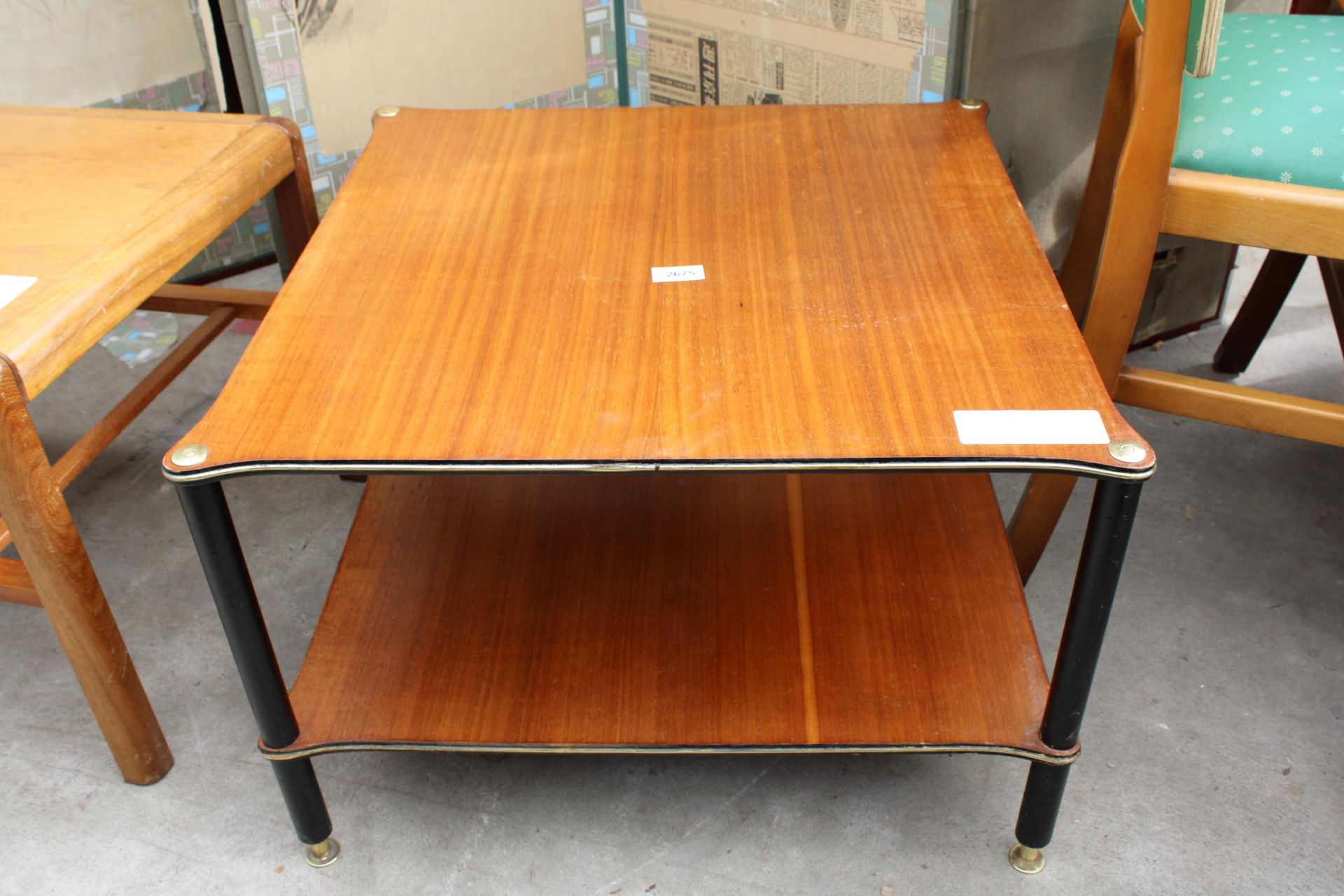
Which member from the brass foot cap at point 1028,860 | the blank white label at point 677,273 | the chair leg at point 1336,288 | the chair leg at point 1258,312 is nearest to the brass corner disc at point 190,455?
the blank white label at point 677,273

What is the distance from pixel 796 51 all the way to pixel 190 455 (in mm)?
1150

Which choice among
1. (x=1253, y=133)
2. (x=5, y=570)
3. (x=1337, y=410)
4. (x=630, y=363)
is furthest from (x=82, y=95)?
(x=1337, y=410)

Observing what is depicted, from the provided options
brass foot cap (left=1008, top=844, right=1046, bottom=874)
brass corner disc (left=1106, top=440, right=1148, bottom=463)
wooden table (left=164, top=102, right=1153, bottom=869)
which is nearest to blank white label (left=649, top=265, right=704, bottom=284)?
wooden table (left=164, top=102, right=1153, bottom=869)

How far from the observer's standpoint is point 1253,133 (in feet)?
3.49

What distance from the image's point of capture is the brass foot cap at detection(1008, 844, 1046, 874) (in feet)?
3.47

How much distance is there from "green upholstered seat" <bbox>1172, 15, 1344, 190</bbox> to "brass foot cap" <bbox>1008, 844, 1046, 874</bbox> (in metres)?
0.66

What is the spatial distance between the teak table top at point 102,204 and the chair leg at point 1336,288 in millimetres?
1277

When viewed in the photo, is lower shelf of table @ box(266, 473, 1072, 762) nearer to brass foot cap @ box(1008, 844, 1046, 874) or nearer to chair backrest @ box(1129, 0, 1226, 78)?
brass foot cap @ box(1008, 844, 1046, 874)

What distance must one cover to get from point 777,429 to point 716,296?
0.68 feet

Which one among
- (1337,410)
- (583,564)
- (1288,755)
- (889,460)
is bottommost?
(1288,755)

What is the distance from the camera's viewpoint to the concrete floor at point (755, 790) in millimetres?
1069

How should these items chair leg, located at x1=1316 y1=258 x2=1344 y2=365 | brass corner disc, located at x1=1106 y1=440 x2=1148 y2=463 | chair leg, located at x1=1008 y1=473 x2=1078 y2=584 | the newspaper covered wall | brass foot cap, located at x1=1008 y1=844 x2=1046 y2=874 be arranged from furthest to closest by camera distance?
1. the newspaper covered wall
2. chair leg, located at x1=1316 y1=258 x2=1344 y2=365
3. chair leg, located at x1=1008 y1=473 x2=1078 y2=584
4. brass foot cap, located at x1=1008 y1=844 x2=1046 y2=874
5. brass corner disc, located at x1=1106 y1=440 x2=1148 y2=463

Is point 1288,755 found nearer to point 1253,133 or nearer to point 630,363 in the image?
point 1253,133

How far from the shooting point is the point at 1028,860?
3.48 feet
